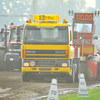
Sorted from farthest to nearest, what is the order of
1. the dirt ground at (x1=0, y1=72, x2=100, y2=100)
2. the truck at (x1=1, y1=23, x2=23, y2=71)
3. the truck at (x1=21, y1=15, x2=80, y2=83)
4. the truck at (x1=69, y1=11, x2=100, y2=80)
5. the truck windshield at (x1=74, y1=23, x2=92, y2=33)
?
the truck windshield at (x1=74, y1=23, x2=92, y2=33), the truck at (x1=69, y1=11, x2=100, y2=80), the truck at (x1=1, y1=23, x2=23, y2=71), the truck at (x1=21, y1=15, x2=80, y2=83), the dirt ground at (x1=0, y1=72, x2=100, y2=100)

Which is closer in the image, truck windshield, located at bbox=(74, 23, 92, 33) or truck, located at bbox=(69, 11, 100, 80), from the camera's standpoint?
truck, located at bbox=(69, 11, 100, 80)

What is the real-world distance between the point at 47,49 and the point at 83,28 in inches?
465

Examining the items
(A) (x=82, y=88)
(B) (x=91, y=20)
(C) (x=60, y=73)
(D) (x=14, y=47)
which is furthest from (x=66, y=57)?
(B) (x=91, y=20)

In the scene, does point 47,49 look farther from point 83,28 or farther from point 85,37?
point 83,28

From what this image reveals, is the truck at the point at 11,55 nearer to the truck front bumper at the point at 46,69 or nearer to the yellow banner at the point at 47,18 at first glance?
the yellow banner at the point at 47,18

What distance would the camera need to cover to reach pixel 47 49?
37.3 feet

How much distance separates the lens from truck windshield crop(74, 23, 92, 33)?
74.0 feet

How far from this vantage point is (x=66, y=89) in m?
11.1

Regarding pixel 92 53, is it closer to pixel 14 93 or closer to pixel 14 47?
pixel 14 47

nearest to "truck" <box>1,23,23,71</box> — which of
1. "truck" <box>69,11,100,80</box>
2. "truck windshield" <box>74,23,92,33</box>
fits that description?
"truck" <box>69,11,100,80</box>

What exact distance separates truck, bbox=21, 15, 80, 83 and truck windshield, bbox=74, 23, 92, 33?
11107 mm

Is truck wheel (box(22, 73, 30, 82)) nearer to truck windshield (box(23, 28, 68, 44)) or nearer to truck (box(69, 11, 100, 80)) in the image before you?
truck windshield (box(23, 28, 68, 44))

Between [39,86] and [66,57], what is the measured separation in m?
1.71

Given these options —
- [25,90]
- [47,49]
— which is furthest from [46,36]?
[25,90]
